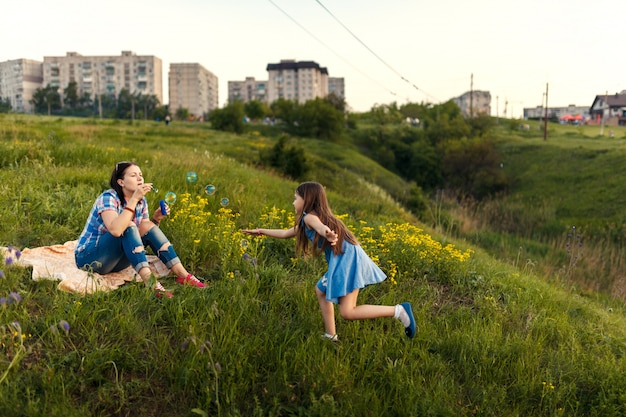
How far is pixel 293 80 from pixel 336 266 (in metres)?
125

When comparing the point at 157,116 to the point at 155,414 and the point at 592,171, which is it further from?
the point at 155,414

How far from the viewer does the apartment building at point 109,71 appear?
11362 cm

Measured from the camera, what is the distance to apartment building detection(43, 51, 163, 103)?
4473 inches

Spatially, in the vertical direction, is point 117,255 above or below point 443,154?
below

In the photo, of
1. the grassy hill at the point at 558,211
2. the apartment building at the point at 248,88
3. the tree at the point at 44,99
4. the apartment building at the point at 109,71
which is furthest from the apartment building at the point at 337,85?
the grassy hill at the point at 558,211

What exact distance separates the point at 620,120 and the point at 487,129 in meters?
37.8

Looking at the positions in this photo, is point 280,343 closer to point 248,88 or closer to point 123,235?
point 123,235

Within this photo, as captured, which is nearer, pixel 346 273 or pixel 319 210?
pixel 346 273

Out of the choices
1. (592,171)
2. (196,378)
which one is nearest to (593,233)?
(592,171)

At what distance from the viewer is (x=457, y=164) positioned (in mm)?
44625

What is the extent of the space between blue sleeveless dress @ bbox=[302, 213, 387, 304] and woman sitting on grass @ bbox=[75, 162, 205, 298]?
4.45 ft

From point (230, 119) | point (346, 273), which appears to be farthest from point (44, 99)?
point (346, 273)

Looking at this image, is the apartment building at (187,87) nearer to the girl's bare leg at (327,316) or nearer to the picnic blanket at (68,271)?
the picnic blanket at (68,271)

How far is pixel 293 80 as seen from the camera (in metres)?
124
